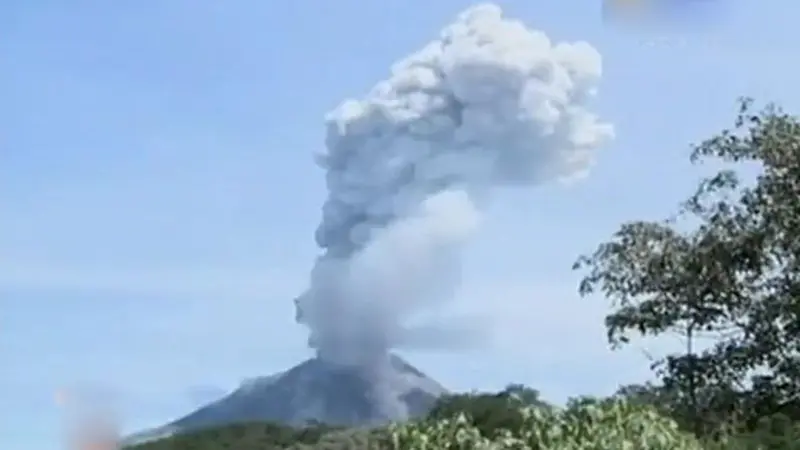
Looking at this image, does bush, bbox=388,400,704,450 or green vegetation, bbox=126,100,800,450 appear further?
green vegetation, bbox=126,100,800,450

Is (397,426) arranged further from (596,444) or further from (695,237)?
(695,237)

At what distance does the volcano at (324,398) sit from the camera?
24.6 ft

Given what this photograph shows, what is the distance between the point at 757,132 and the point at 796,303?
34.2 inches

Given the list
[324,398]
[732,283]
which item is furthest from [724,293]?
[324,398]

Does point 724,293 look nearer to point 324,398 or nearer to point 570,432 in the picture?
point 570,432

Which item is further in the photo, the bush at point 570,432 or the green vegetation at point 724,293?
the green vegetation at point 724,293

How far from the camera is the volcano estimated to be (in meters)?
7.50

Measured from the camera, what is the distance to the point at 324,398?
1223 centimetres

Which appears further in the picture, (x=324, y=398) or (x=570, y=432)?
(x=324, y=398)

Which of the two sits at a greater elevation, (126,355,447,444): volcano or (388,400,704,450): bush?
(126,355,447,444): volcano

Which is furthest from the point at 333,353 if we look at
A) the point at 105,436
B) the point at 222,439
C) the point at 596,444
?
the point at 105,436

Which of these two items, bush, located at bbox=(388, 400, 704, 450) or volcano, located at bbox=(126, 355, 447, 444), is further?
volcano, located at bbox=(126, 355, 447, 444)

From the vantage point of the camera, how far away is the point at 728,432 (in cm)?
654

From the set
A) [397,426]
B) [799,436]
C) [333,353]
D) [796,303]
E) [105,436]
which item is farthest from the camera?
[333,353]
